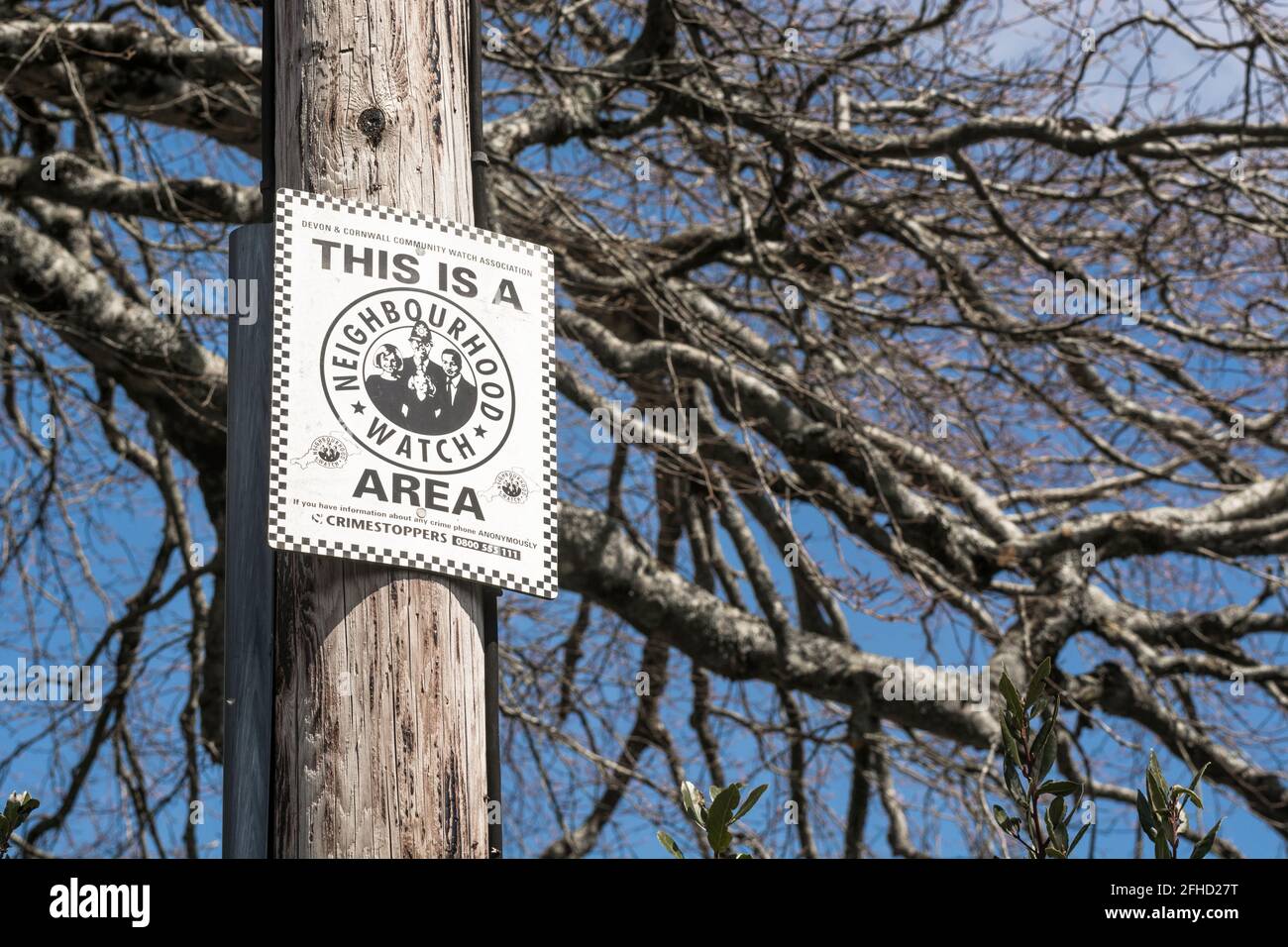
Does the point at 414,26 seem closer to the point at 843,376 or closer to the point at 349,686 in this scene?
the point at 349,686

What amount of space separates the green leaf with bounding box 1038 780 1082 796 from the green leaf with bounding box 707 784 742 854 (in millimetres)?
342

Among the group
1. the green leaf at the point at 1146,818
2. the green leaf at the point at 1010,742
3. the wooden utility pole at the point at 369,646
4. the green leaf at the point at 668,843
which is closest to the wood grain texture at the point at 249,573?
the wooden utility pole at the point at 369,646

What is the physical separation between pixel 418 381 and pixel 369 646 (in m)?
0.36

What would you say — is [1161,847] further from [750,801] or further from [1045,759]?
[750,801]

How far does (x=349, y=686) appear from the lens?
6.37 feet

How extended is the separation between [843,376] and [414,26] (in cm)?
429

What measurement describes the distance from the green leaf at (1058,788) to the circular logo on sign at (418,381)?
0.82 meters

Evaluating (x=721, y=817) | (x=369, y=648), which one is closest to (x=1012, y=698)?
(x=721, y=817)

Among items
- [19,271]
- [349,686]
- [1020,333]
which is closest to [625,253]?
[1020,333]

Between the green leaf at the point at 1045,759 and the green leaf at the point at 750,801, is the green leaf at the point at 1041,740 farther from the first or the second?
the green leaf at the point at 750,801

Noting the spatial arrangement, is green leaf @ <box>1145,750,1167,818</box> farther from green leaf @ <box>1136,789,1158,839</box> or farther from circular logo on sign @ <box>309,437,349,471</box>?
circular logo on sign @ <box>309,437,349,471</box>

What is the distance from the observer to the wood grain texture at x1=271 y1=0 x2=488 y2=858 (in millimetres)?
1910

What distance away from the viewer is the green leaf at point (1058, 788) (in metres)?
1.76

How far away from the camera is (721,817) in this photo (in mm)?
1803
